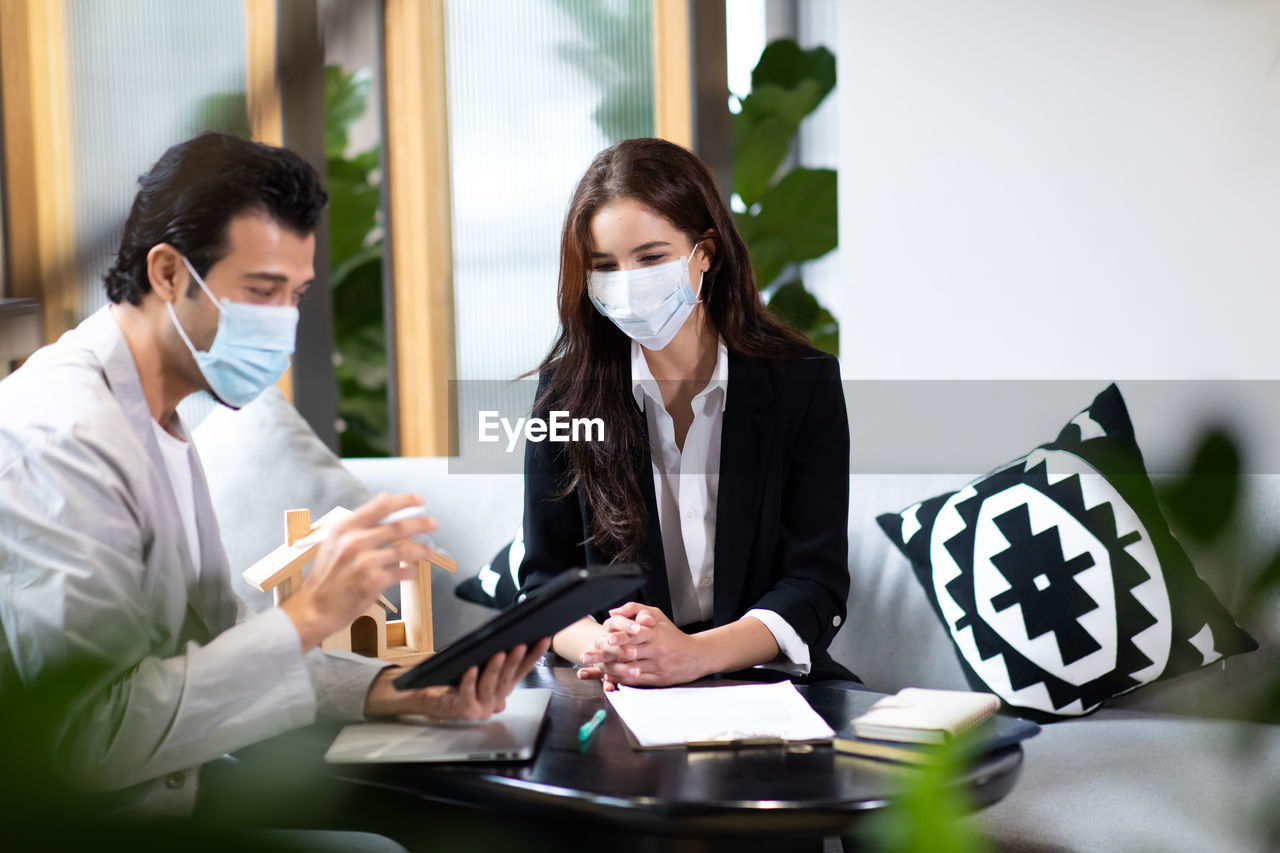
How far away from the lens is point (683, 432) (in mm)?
1790

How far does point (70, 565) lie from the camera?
0.97 m

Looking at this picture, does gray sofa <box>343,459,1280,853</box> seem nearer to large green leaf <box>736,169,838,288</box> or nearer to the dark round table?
the dark round table

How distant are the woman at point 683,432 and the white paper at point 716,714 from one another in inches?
13.3

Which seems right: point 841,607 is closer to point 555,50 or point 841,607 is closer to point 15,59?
point 555,50

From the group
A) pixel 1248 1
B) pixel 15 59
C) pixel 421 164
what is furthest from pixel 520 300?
pixel 1248 1

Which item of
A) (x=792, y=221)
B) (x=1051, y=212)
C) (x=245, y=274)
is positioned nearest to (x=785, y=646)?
(x=245, y=274)

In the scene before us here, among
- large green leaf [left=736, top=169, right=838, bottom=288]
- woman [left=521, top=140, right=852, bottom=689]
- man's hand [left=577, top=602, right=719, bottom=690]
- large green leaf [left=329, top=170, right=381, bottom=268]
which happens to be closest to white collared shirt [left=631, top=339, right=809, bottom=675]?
woman [left=521, top=140, right=852, bottom=689]

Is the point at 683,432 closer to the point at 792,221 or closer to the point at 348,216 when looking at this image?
the point at 792,221

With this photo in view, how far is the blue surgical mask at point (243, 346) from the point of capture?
44.5 inches

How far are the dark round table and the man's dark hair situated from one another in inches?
20.7

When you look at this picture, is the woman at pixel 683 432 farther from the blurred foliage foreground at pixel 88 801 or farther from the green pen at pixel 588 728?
the blurred foliage foreground at pixel 88 801

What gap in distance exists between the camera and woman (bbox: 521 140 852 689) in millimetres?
1662

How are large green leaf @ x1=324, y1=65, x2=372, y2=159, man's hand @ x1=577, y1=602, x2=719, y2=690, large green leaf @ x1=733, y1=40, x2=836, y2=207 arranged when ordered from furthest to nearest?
1. large green leaf @ x1=324, y1=65, x2=372, y2=159
2. large green leaf @ x1=733, y1=40, x2=836, y2=207
3. man's hand @ x1=577, y1=602, x2=719, y2=690
